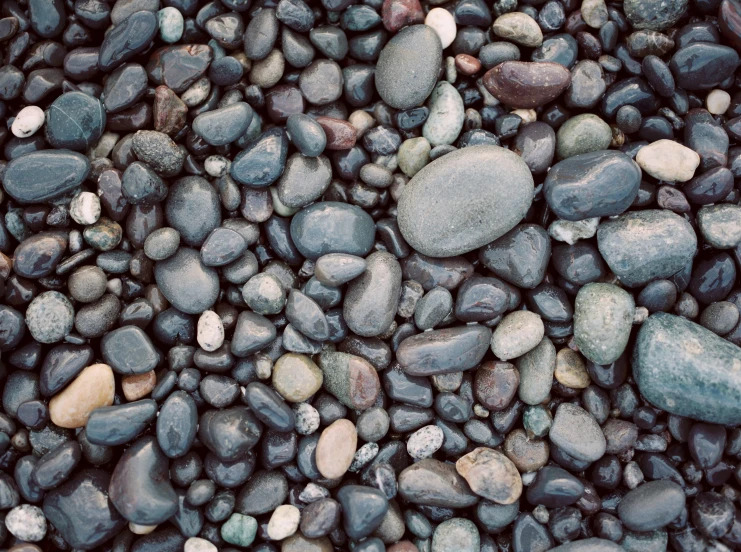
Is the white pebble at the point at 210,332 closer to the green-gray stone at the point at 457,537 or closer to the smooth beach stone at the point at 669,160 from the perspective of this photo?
the green-gray stone at the point at 457,537

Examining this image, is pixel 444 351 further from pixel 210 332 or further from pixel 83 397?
pixel 83 397

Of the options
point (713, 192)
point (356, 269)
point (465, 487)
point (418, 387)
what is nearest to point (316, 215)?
point (356, 269)

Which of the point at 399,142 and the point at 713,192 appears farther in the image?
the point at 399,142

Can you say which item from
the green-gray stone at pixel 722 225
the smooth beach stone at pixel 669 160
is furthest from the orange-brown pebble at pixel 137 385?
the green-gray stone at pixel 722 225

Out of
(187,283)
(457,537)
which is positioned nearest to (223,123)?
(187,283)

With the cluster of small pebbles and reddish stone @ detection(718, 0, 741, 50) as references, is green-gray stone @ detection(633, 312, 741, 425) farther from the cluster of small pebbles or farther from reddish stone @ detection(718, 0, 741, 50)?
reddish stone @ detection(718, 0, 741, 50)

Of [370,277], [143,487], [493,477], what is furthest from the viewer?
[370,277]

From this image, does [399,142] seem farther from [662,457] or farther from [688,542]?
[688,542]
